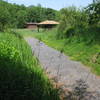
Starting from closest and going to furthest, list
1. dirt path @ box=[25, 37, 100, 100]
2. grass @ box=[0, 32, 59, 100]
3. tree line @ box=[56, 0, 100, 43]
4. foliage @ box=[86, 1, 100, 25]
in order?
1. grass @ box=[0, 32, 59, 100]
2. dirt path @ box=[25, 37, 100, 100]
3. tree line @ box=[56, 0, 100, 43]
4. foliage @ box=[86, 1, 100, 25]

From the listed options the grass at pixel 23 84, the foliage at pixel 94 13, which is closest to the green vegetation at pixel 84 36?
the foliage at pixel 94 13

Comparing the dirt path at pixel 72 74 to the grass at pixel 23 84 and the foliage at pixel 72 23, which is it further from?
the foliage at pixel 72 23

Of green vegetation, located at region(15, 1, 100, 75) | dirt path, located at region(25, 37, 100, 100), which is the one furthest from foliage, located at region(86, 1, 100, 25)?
dirt path, located at region(25, 37, 100, 100)

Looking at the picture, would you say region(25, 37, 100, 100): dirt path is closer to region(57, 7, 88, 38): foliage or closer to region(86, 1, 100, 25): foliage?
region(57, 7, 88, 38): foliage

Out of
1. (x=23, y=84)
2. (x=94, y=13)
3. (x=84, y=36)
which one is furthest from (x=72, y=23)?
(x=23, y=84)

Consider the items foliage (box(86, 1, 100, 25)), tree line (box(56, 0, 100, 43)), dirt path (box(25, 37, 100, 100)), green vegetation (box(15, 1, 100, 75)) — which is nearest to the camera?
dirt path (box(25, 37, 100, 100))

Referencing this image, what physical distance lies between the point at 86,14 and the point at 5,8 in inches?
341

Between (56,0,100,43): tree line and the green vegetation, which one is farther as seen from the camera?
(56,0,100,43): tree line

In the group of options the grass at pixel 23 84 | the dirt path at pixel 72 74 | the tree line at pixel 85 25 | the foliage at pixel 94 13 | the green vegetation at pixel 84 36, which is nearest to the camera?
the grass at pixel 23 84

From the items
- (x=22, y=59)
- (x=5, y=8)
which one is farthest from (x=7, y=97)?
(x=5, y=8)

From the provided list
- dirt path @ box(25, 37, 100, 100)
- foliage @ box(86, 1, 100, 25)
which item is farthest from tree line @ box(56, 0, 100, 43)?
dirt path @ box(25, 37, 100, 100)

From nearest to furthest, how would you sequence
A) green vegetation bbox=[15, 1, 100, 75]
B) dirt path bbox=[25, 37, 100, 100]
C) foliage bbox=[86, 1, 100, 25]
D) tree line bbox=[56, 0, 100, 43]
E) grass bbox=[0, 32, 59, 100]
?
1. grass bbox=[0, 32, 59, 100]
2. dirt path bbox=[25, 37, 100, 100]
3. green vegetation bbox=[15, 1, 100, 75]
4. tree line bbox=[56, 0, 100, 43]
5. foliage bbox=[86, 1, 100, 25]

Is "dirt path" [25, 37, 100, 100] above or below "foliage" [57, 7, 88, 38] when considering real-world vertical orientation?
below

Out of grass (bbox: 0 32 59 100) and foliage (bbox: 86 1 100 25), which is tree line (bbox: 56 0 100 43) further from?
grass (bbox: 0 32 59 100)
